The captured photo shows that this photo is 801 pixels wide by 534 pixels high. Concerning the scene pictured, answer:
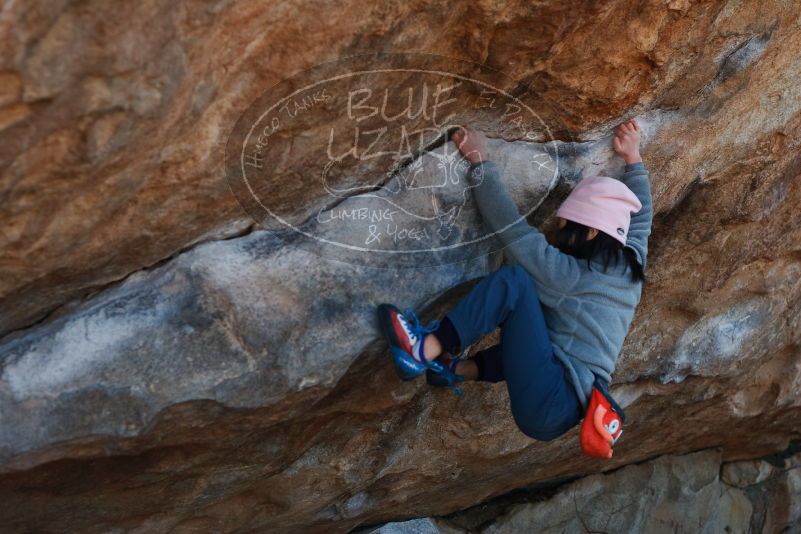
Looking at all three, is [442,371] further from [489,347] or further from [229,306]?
[229,306]

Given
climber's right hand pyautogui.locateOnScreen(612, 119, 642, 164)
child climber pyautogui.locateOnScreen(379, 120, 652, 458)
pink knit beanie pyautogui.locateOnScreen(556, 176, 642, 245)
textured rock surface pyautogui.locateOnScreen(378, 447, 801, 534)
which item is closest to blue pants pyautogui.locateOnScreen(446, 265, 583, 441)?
child climber pyautogui.locateOnScreen(379, 120, 652, 458)

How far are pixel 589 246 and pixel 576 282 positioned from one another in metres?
0.11

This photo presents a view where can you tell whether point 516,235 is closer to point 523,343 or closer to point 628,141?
point 523,343

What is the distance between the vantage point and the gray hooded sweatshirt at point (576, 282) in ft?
8.66

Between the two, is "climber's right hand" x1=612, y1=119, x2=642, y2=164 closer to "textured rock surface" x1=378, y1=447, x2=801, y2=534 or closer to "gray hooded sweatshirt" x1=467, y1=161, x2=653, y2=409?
"gray hooded sweatshirt" x1=467, y1=161, x2=653, y2=409

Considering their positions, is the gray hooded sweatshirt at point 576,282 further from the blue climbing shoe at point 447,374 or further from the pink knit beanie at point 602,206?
the blue climbing shoe at point 447,374

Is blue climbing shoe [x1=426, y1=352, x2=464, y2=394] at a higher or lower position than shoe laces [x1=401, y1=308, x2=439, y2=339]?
lower

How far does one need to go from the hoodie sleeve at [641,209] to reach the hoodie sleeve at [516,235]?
0.75ft

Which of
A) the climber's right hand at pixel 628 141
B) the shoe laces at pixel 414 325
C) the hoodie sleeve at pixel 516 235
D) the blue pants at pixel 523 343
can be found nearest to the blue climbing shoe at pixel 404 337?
the shoe laces at pixel 414 325

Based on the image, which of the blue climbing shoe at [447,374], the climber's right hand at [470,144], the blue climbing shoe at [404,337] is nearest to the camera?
the blue climbing shoe at [404,337]

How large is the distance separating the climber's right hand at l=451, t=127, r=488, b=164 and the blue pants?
0.33m

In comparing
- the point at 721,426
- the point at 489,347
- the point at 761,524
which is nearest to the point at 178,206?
the point at 489,347

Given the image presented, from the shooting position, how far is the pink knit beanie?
2.63m

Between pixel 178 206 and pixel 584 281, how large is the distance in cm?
119
